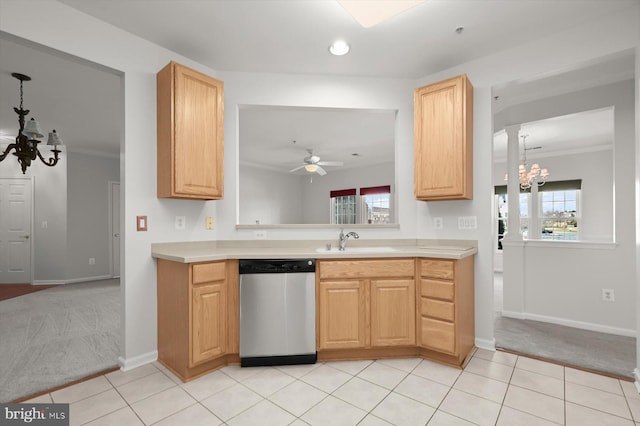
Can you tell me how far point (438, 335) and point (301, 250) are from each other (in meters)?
1.28

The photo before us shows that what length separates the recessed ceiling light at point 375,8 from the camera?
188cm

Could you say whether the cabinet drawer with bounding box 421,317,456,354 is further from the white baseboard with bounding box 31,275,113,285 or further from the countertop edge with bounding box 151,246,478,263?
the white baseboard with bounding box 31,275,113,285

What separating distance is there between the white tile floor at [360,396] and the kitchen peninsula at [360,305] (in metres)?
0.13

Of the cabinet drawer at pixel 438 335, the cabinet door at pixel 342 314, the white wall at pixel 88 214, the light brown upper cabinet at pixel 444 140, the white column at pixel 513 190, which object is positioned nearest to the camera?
the cabinet drawer at pixel 438 335

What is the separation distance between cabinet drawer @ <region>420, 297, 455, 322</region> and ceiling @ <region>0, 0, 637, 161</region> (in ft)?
6.87

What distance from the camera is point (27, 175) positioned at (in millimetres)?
5680

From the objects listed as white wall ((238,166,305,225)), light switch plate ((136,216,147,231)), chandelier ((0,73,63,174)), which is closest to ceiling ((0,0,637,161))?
chandelier ((0,73,63,174))

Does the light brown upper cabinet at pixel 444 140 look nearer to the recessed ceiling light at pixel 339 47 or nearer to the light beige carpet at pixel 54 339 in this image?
the recessed ceiling light at pixel 339 47

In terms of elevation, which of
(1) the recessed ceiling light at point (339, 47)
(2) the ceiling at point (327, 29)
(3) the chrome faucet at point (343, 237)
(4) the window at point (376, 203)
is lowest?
(3) the chrome faucet at point (343, 237)

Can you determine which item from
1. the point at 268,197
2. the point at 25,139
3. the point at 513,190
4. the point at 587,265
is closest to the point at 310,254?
the point at 513,190

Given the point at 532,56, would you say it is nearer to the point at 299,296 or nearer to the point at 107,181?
the point at 299,296

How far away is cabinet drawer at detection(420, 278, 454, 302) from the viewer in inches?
93.1

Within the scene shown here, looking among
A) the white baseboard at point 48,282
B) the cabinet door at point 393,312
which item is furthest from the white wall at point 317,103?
the white baseboard at point 48,282

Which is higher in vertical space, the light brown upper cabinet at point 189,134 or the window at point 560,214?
the light brown upper cabinet at point 189,134
